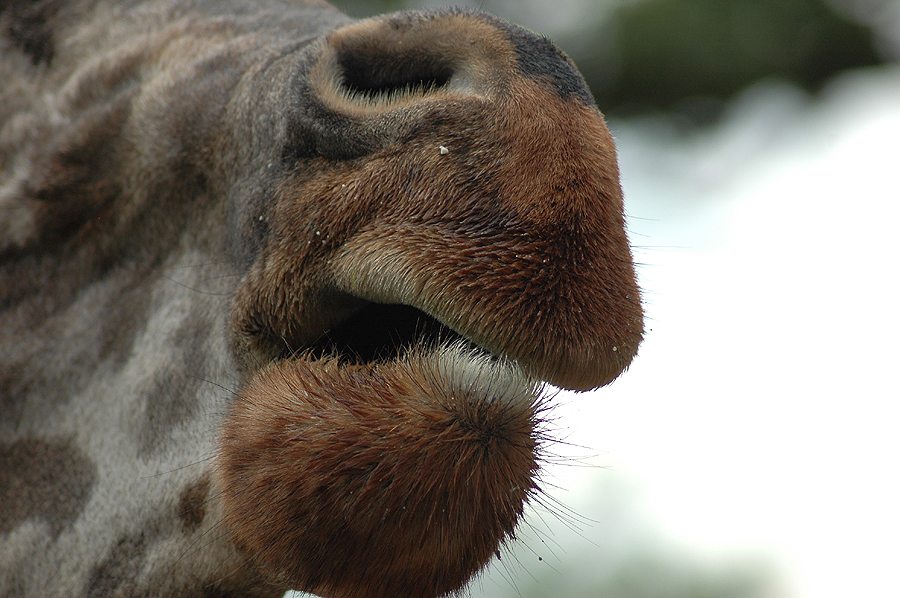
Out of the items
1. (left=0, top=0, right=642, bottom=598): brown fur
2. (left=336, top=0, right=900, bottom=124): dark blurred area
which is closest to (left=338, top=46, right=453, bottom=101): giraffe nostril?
(left=0, top=0, right=642, bottom=598): brown fur

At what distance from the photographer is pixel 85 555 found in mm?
1458

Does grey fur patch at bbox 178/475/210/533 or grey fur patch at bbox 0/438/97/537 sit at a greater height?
grey fur patch at bbox 178/475/210/533

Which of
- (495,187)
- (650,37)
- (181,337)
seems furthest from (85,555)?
(650,37)

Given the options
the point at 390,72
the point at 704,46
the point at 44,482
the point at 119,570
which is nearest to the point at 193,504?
the point at 119,570

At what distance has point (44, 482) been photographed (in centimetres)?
153

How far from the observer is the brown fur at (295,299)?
1.00m

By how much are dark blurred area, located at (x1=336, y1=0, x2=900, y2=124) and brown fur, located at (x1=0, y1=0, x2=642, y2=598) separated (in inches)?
253

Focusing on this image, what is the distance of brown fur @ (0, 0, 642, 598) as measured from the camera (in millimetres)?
996

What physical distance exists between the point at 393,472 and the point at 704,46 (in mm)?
8640

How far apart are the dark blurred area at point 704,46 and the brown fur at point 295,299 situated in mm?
6414

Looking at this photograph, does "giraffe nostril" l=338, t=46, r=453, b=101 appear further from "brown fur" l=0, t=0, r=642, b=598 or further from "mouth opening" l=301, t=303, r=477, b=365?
"mouth opening" l=301, t=303, r=477, b=365

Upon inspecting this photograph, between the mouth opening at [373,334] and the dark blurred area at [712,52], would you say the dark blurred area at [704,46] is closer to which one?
the dark blurred area at [712,52]

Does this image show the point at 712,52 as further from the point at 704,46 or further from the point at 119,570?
the point at 119,570

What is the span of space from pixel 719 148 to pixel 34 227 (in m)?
9.05
